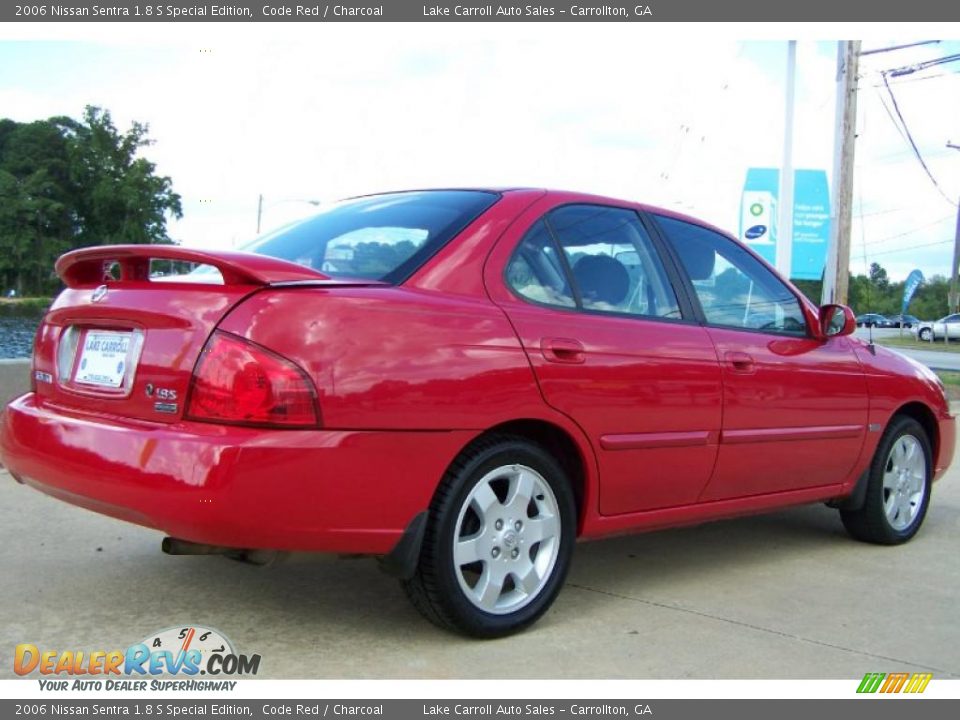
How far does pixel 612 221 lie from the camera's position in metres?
3.90

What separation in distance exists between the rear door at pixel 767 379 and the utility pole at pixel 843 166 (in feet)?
37.4

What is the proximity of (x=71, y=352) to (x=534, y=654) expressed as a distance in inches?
72.5

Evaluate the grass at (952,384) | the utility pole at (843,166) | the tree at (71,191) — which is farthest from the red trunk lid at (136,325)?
the tree at (71,191)

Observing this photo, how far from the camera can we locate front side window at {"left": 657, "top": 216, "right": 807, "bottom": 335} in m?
4.12

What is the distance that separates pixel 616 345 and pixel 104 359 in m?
1.76

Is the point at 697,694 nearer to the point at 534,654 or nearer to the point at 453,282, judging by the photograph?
the point at 534,654

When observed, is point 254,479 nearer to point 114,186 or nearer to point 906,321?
point 114,186

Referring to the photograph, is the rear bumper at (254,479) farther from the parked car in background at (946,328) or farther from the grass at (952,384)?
the parked car in background at (946,328)

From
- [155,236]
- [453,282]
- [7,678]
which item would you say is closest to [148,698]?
[7,678]

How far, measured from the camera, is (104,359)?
309cm

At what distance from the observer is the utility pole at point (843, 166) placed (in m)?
15.3

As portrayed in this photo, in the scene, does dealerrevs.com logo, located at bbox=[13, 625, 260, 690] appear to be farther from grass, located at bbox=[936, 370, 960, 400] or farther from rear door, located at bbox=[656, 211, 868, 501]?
grass, located at bbox=[936, 370, 960, 400]

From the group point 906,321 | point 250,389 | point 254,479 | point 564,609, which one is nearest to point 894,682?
point 564,609

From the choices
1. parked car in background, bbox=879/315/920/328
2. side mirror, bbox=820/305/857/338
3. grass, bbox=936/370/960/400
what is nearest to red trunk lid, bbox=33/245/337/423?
side mirror, bbox=820/305/857/338
